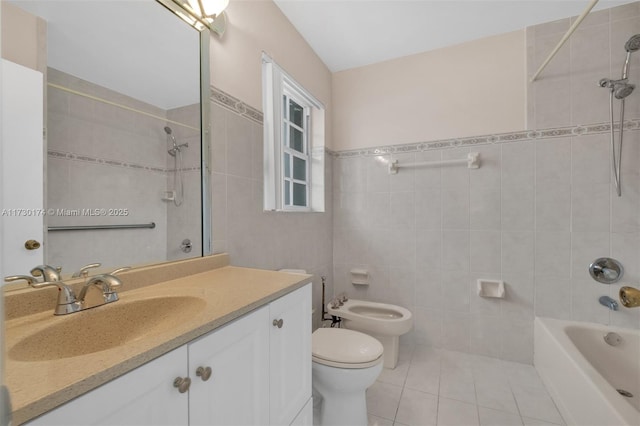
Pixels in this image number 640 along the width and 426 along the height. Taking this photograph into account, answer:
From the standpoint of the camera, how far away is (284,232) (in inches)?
71.7

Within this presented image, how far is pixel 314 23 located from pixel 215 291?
196cm

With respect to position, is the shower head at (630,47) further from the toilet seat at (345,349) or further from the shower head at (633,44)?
the toilet seat at (345,349)

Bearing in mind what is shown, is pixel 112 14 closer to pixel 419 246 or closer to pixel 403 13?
pixel 403 13

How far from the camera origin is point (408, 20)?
1.89m

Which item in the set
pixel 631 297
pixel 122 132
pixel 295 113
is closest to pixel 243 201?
pixel 122 132

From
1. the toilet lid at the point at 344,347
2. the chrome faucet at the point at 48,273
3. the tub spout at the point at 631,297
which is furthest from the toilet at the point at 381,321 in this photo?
the chrome faucet at the point at 48,273

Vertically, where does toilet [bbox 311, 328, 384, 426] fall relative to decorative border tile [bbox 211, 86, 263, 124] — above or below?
below

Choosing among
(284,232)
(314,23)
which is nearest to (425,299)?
(284,232)

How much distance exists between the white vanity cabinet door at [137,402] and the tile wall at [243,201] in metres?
0.76

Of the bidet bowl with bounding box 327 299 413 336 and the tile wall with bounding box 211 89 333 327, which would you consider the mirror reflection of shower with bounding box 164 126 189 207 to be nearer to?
the tile wall with bounding box 211 89 333 327

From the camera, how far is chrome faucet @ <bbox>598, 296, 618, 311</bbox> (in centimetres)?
172

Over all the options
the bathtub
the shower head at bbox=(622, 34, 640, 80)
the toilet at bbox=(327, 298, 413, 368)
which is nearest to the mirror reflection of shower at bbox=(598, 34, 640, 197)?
the shower head at bbox=(622, 34, 640, 80)

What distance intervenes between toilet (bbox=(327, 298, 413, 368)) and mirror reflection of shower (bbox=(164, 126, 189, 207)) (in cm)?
140

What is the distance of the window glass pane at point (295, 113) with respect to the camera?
2.25 meters
